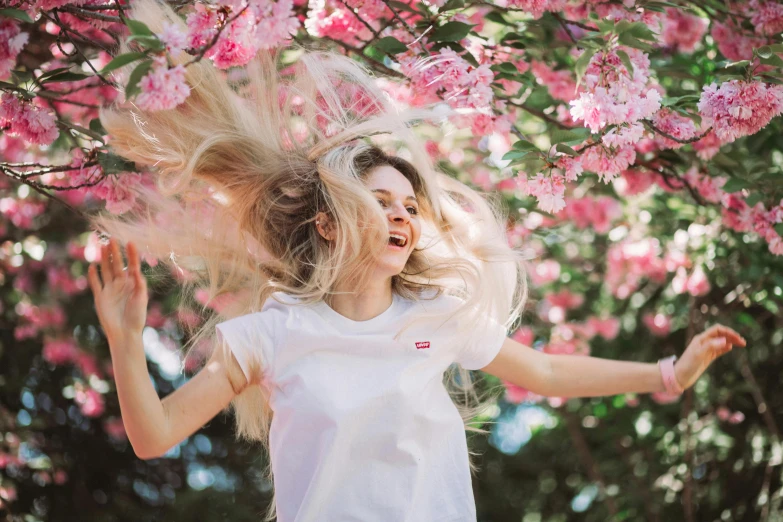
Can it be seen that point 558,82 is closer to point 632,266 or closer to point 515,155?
point 515,155

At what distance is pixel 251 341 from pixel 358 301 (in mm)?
292

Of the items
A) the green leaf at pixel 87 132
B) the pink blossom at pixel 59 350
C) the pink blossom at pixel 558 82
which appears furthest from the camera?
the pink blossom at pixel 59 350

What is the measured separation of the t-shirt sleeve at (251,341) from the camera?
1.93 meters

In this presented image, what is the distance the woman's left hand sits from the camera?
7.16 feet

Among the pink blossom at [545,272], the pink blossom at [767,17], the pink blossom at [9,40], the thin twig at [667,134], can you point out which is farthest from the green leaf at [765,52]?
the pink blossom at [545,272]

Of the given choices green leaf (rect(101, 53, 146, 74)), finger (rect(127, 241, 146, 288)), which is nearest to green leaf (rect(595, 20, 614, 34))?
green leaf (rect(101, 53, 146, 74))

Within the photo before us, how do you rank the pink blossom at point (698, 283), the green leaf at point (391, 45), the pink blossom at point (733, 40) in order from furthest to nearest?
the pink blossom at point (698, 283) → the pink blossom at point (733, 40) → the green leaf at point (391, 45)

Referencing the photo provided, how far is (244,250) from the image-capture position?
231 centimetres

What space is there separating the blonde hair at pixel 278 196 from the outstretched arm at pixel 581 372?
126 millimetres

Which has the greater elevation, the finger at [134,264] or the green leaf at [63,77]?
the green leaf at [63,77]

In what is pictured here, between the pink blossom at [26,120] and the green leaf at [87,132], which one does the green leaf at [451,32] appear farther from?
the pink blossom at [26,120]

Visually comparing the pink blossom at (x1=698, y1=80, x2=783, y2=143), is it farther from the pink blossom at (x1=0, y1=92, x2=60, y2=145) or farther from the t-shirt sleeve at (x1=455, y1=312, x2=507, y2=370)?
the pink blossom at (x1=0, y1=92, x2=60, y2=145)

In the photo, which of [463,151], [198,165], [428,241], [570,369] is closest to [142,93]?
[198,165]

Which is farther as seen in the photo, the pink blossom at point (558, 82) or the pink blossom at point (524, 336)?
the pink blossom at point (524, 336)
